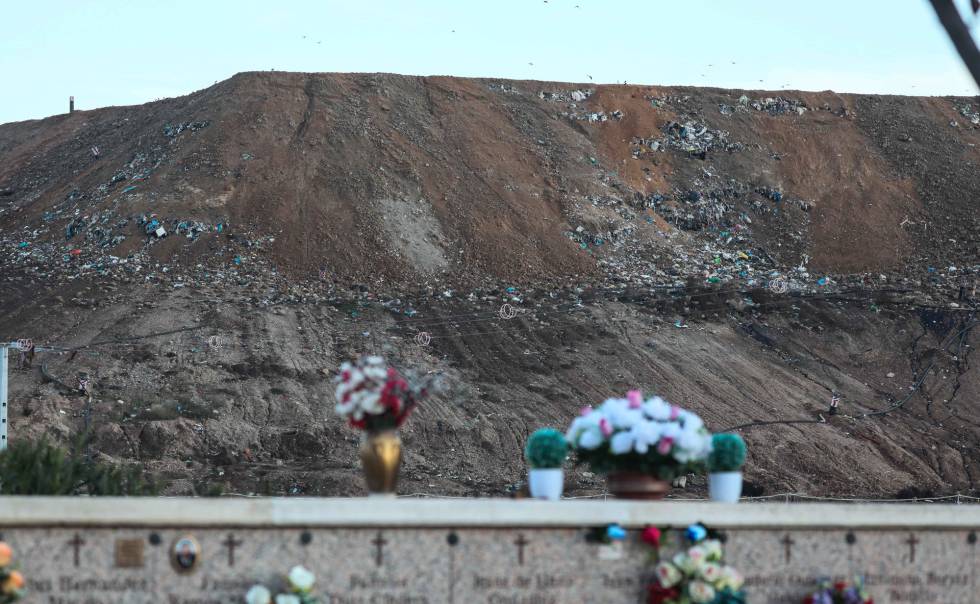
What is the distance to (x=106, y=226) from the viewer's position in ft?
138

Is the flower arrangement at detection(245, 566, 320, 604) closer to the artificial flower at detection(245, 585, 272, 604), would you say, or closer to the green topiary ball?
the artificial flower at detection(245, 585, 272, 604)

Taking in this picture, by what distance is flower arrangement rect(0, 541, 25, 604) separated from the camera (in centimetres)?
813

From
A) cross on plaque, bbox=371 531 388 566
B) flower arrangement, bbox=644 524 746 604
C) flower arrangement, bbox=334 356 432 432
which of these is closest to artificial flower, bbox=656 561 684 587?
flower arrangement, bbox=644 524 746 604

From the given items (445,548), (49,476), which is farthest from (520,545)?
(49,476)

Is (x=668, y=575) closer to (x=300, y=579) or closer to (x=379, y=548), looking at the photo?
(x=379, y=548)

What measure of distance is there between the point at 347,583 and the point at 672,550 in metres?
2.04

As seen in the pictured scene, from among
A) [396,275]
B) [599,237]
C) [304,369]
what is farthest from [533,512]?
[599,237]

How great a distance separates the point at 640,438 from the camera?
928 centimetres

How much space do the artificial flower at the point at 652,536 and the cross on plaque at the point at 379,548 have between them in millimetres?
1617

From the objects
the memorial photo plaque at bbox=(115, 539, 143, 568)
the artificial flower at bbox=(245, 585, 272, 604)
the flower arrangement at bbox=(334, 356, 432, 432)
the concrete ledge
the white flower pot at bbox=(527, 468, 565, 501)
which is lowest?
the artificial flower at bbox=(245, 585, 272, 604)

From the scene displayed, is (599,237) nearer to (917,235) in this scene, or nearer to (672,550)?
(917,235)

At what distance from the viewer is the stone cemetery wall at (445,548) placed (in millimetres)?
8359

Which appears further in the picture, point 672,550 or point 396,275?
point 396,275

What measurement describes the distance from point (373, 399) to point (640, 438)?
1.74 metres
